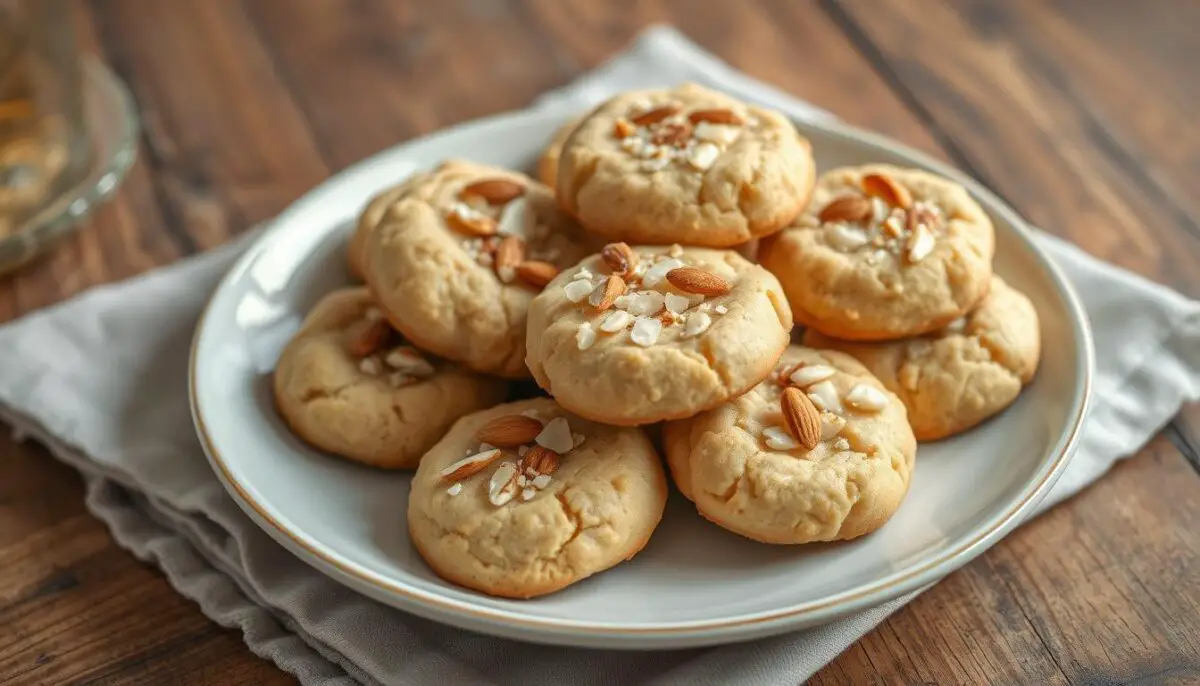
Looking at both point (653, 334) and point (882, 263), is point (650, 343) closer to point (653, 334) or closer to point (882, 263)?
point (653, 334)

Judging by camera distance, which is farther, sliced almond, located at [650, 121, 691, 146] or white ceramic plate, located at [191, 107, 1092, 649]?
sliced almond, located at [650, 121, 691, 146]

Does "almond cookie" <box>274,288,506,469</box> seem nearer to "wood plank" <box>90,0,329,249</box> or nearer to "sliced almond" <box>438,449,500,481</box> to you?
"sliced almond" <box>438,449,500,481</box>

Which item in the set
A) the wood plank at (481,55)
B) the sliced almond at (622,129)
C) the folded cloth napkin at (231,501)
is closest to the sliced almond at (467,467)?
the folded cloth napkin at (231,501)

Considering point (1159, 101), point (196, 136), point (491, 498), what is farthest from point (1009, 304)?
point (196, 136)

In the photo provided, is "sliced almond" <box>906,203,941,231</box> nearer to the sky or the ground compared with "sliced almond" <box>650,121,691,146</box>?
nearer to the ground

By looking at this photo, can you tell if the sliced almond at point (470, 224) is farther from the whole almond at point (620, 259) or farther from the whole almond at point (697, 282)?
the whole almond at point (697, 282)

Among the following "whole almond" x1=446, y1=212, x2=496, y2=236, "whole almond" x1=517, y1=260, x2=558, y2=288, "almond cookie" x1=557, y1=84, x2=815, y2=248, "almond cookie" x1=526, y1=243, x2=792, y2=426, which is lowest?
"whole almond" x1=517, y1=260, x2=558, y2=288

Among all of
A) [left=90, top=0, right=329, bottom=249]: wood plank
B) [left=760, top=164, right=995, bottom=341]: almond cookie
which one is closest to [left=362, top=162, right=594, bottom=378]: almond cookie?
[left=760, top=164, right=995, bottom=341]: almond cookie
